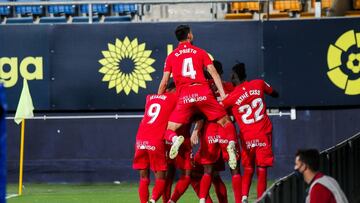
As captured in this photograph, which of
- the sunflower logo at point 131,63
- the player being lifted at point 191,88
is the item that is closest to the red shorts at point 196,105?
the player being lifted at point 191,88

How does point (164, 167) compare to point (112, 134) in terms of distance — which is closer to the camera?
point (164, 167)

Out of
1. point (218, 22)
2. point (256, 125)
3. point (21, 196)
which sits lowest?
point (21, 196)

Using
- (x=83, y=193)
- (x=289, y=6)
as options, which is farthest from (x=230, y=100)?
(x=289, y=6)

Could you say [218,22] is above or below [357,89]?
above

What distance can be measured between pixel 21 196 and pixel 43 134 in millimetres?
A: 2670

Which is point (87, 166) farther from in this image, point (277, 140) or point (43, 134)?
point (277, 140)

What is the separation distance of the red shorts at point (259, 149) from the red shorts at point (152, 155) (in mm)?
1260

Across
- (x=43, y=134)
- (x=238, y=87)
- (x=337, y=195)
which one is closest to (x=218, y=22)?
(x=43, y=134)

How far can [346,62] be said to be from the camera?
19250mm

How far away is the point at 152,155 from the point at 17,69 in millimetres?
6526

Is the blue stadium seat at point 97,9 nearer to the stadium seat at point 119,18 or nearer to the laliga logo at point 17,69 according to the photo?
the stadium seat at point 119,18

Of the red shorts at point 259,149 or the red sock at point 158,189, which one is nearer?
the red sock at point 158,189

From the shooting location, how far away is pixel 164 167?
1405 cm

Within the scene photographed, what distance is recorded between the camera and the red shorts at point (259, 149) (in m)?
14.4
